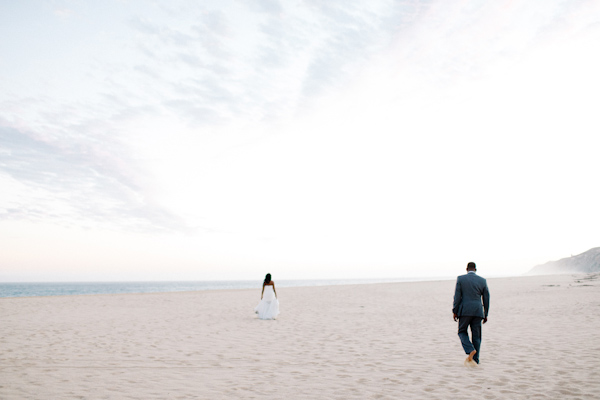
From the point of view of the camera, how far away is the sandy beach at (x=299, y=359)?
679 cm

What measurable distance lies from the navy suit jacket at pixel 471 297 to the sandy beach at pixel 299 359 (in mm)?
1161

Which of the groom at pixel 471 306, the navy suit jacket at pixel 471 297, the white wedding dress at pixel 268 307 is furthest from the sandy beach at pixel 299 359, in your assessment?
the navy suit jacket at pixel 471 297

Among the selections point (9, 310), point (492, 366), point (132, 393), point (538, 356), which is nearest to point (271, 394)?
point (132, 393)

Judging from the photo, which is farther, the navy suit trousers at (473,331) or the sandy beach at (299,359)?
the navy suit trousers at (473,331)

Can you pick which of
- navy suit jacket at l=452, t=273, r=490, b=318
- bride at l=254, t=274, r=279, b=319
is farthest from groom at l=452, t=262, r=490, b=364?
bride at l=254, t=274, r=279, b=319

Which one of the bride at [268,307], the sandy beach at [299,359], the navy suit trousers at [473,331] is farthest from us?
the bride at [268,307]

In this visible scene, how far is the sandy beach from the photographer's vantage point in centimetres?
679

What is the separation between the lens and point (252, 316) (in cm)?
1842

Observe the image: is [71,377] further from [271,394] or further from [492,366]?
[492,366]

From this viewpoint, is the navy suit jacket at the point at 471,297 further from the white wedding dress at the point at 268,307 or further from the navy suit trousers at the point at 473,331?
the white wedding dress at the point at 268,307

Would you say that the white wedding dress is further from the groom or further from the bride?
the groom

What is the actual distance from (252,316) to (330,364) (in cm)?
1026

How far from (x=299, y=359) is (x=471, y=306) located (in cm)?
427

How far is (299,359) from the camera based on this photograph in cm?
930
